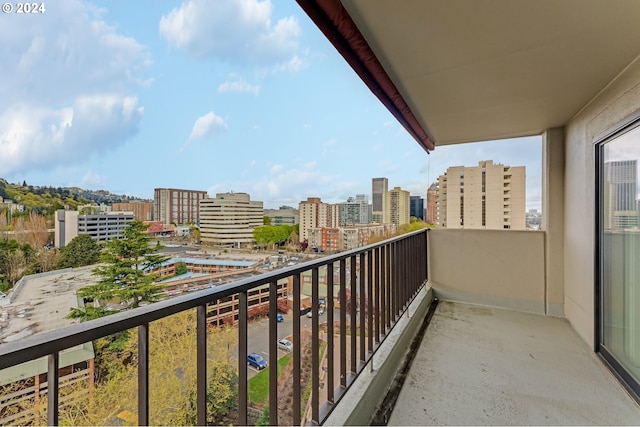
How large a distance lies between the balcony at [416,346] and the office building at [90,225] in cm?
64

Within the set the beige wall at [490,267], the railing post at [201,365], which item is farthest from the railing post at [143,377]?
the beige wall at [490,267]

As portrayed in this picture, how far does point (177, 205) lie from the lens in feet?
4.77

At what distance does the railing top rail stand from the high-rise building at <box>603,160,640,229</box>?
2544 mm

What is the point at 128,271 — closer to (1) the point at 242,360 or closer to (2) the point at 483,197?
(1) the point at 242,360

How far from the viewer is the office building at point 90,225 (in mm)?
1043

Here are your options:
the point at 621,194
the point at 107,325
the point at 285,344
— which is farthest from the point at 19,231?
the point at 621,194

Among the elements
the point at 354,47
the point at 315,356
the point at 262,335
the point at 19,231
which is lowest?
the point at 315,356

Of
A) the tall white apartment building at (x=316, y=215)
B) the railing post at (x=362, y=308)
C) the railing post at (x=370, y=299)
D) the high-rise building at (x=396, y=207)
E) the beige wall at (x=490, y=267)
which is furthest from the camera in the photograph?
the beige wall at (x=490, y=267)

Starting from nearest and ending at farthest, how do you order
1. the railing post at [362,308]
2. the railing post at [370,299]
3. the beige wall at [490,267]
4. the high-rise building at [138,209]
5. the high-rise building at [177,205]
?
the high-rise building at [138,209] < the high-rise building at [177,205] < the railing post at [362,308] < the railing post at [370,299] < the beige wall at [490,267]

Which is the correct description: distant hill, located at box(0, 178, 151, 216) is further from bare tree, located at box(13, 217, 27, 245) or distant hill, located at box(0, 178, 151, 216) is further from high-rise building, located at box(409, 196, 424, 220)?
high-rise building, located at box(409, 196, 424, 220)

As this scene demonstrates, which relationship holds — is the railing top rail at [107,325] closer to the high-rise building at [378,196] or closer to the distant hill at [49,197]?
the distant hill at [49,197]

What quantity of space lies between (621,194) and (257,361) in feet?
9.01

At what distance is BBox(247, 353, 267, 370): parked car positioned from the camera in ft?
3.15

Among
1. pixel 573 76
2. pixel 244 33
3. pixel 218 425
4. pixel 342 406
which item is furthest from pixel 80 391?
pixel 573 76
